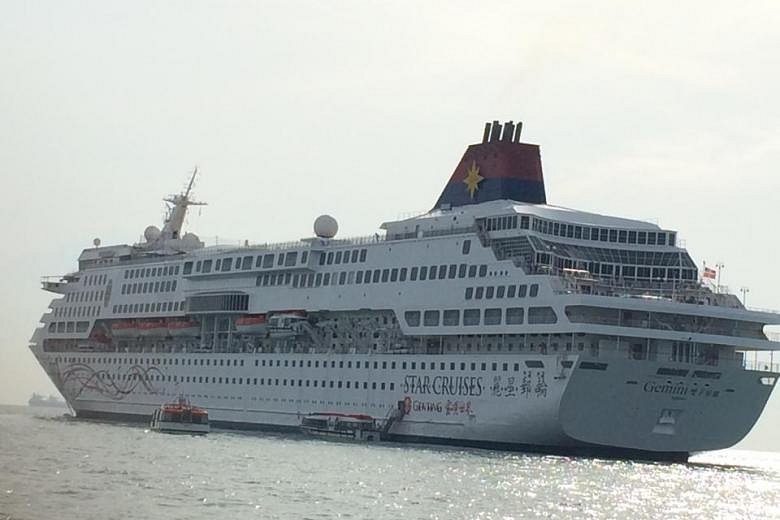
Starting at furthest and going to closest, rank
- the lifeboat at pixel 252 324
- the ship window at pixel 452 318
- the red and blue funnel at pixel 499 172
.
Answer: the lifeboat at pixel 252 324 < the red and blue funnel at pixel 499 172 < the ship window at pixel 452 318

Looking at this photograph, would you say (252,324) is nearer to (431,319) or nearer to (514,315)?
(431,319)

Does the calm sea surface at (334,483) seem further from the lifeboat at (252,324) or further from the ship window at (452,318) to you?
the lifeboat at (252,324)

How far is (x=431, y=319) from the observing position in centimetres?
6812

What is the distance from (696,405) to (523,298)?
8.59 metres

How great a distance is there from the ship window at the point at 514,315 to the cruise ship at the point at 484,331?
0.08 meters

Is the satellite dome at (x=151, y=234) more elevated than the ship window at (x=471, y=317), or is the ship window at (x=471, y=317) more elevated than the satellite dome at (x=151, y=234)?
the satellite dome at (x=151, y=234)

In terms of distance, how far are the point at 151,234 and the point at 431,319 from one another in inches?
1279

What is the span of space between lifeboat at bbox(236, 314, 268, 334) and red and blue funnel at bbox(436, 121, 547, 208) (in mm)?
12390

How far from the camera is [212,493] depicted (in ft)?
143

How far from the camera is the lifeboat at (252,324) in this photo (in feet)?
260

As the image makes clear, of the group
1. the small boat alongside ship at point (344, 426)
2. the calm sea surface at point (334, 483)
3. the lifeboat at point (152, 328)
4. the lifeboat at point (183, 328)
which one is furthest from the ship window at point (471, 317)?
the lifeboat at point (152, 328)

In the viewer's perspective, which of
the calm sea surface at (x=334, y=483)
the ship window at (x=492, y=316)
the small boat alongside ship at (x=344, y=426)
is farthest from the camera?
the small boat alongside ship at (x=344, y=426)

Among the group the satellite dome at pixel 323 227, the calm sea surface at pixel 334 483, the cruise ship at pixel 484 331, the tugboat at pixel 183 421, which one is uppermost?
the satellite dome at pixel 323 227

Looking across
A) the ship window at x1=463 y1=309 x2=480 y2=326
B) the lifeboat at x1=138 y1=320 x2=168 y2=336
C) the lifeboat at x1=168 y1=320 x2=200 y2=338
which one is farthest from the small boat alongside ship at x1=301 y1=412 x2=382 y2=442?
the lifeboat at x1=138 y1=320 x2=168 y2=336
